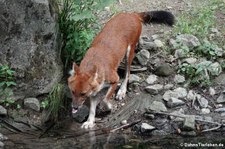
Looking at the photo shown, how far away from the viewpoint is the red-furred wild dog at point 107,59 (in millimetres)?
6938

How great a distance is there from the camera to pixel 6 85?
24.1 feet

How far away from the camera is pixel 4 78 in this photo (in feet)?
24.1

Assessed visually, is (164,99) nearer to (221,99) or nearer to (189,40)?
(221,99)

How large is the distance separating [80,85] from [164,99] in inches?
55.8

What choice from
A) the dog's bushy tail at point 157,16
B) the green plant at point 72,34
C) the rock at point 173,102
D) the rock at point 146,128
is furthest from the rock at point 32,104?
the dog's bushy tail at point 157,16

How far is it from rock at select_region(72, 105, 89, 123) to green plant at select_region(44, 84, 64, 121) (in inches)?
9.7

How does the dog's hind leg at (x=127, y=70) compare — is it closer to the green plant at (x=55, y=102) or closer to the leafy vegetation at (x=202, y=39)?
the leafy vegetation at (x=202, y=39)

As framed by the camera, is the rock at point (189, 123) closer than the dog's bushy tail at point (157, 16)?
Yes

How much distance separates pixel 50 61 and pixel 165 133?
1.90 meters

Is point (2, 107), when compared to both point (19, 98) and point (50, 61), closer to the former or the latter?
point (19, 98)

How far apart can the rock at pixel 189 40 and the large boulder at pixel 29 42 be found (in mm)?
2115

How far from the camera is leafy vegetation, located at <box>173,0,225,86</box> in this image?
26.1ft

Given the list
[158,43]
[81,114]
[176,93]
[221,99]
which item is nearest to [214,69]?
[221,99]

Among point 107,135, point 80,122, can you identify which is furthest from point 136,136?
point 80,122
